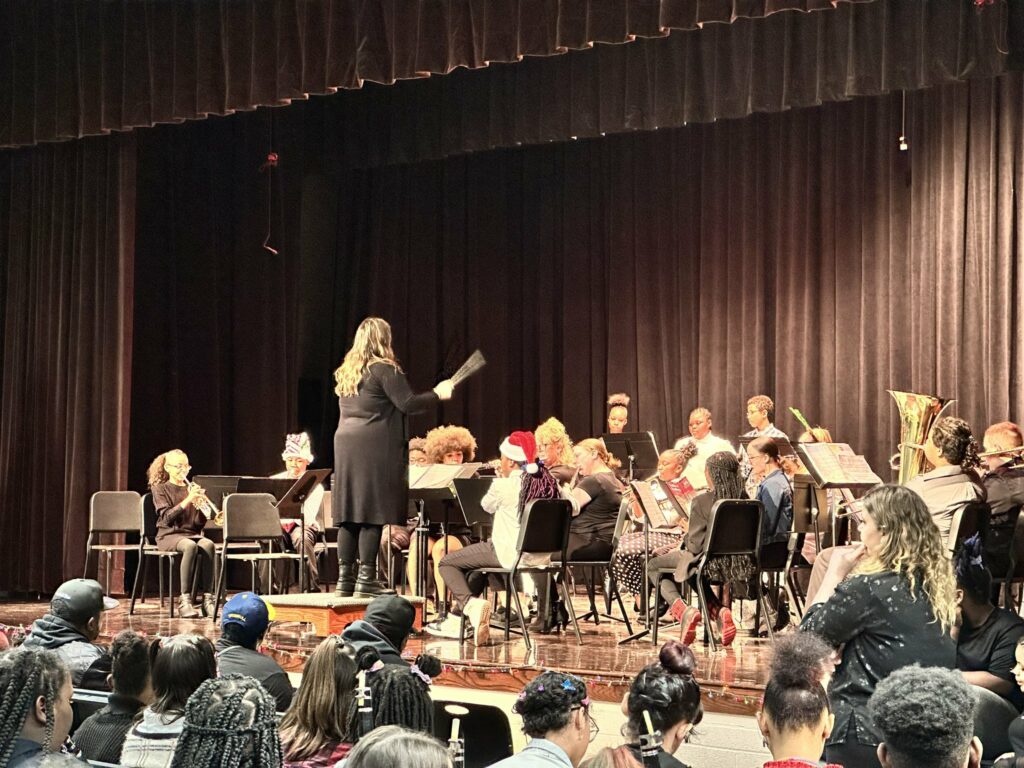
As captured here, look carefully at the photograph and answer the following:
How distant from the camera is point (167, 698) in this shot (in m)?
3.53

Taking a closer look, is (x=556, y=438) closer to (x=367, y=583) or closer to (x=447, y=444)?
(x=447, y=444)

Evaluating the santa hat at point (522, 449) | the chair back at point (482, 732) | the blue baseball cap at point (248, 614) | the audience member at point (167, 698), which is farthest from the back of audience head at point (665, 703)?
the santa hat at point (522, 449)

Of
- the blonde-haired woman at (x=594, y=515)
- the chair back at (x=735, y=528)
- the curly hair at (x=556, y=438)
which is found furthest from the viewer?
the curly hair at (x=556, y=438)

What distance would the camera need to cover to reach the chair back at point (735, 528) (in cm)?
679

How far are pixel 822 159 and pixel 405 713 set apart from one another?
365 inches

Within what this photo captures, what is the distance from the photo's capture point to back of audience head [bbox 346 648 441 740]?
3373 mm

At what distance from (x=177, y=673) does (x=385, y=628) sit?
0.73 m

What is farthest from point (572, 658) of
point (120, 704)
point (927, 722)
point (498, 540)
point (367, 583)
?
point (927, 722)

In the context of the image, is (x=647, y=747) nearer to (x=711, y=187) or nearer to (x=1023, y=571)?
(x=1023, y=571)

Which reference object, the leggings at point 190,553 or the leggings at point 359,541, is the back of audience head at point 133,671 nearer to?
the leggings at point 359,541

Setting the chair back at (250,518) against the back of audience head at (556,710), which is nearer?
the back of audience head at (556,710)

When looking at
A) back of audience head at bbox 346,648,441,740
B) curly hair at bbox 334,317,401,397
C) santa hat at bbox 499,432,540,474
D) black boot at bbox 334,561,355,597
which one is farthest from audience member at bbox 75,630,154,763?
santa hat at bbox 499,432,540,474

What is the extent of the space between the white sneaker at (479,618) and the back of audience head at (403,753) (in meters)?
4.85

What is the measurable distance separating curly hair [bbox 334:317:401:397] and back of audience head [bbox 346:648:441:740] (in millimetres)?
3509
